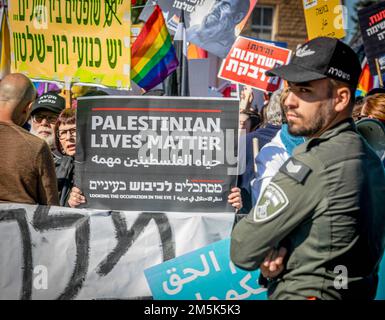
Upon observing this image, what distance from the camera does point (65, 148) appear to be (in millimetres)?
5242

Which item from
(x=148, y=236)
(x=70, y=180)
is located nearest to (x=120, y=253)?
(x=148, y=236)

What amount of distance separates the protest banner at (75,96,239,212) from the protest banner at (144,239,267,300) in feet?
1.06

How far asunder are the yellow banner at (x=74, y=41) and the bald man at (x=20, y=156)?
187 centimetres

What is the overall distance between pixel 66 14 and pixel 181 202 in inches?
113

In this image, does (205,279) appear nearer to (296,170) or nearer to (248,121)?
(296,170)

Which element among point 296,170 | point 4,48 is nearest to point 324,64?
point 296,170

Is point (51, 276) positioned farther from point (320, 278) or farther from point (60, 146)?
point (320, 278)

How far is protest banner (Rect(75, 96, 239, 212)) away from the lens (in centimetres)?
405

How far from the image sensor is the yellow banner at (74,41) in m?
6.04

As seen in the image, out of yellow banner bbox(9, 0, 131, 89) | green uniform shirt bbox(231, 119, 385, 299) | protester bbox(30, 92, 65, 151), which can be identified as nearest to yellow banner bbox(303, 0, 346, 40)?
yellow banner bbox(9, 0, 131, 89)

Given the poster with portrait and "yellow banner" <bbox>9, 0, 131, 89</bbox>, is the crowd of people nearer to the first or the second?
"yellow banner" <bbox>9, 0, 131, 89</bbox>

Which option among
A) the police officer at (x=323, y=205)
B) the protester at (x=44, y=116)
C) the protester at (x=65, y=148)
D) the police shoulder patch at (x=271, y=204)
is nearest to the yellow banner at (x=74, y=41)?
the protester at (x=44, y=116)

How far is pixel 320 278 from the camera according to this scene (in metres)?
2.54

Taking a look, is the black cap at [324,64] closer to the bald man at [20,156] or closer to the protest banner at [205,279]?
the protest banner at [205,279]
